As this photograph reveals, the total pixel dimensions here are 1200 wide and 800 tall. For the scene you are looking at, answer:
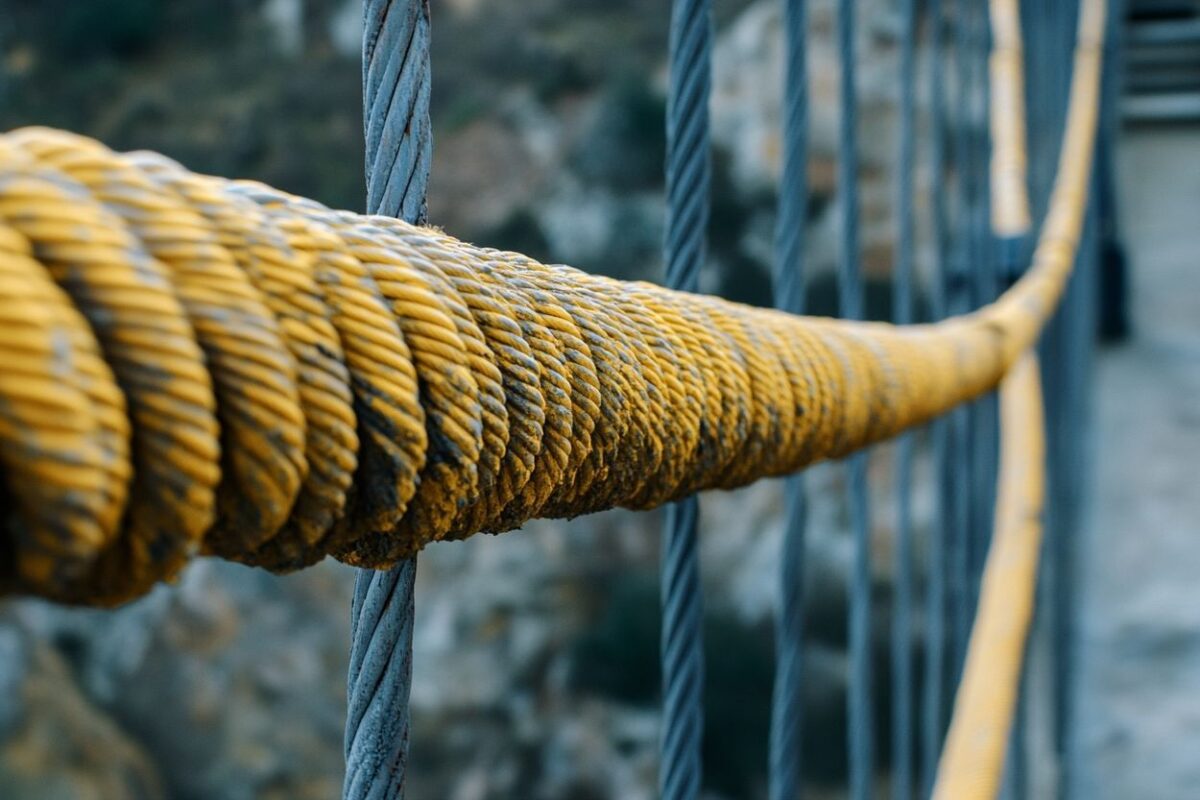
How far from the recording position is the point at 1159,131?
2492mm

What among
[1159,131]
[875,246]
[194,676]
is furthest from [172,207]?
[194,676]

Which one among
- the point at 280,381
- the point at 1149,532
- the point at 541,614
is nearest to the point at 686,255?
the point at 280,381

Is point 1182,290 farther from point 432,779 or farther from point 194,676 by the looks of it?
point 194,676

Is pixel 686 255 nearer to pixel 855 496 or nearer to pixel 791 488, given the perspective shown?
pixel 791 488

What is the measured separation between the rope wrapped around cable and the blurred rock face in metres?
3.70

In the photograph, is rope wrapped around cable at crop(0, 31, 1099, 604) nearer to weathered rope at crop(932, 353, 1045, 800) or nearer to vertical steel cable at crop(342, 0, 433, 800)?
vertical steel cable at crop(342, 0, 433, 800)

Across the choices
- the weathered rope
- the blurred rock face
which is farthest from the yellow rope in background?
the blurred rock face

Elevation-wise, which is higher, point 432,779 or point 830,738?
point 830,738

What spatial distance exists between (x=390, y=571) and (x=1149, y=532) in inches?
61.4

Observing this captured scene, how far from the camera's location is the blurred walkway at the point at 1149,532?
1371 millimetres

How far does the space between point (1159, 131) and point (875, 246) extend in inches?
65.0

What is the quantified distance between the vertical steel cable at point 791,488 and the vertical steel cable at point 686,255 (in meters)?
0.13

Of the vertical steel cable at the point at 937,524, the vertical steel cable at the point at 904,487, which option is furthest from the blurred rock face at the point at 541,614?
the vertical steel cable at the point at 904,487

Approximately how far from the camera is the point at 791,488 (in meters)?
0.61
